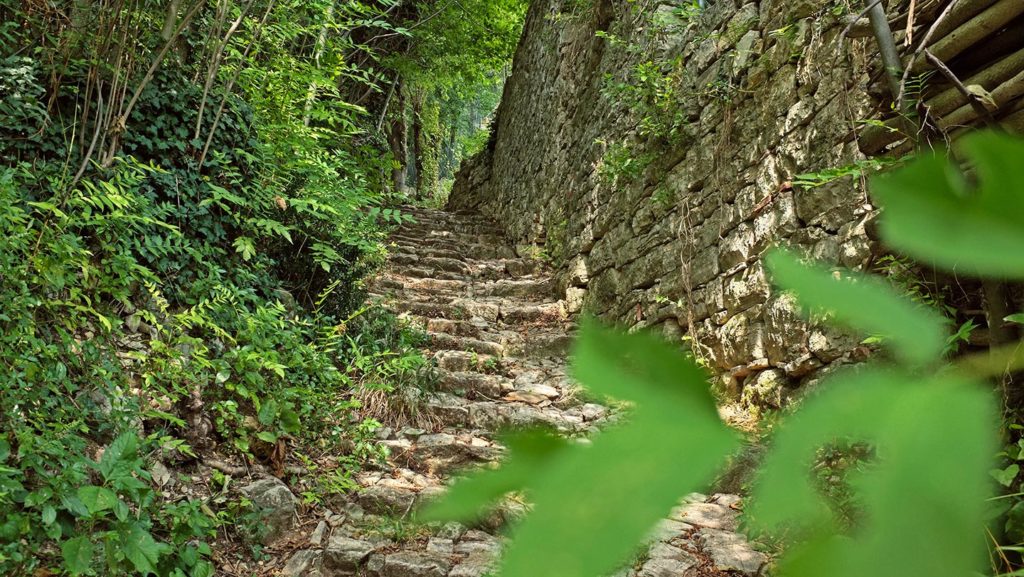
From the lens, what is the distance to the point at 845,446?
0.52 feet

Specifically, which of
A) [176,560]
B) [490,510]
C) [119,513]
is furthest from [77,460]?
[490,510]

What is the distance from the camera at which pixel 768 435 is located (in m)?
0.16

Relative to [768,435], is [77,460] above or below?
below

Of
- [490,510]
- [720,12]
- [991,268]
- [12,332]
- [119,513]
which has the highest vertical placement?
[720,12]

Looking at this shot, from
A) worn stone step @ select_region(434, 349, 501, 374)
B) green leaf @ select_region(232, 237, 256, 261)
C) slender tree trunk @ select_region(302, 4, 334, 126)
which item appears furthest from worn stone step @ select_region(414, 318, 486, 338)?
slender tree trunk @ select_region(302, 4, 334, 126)

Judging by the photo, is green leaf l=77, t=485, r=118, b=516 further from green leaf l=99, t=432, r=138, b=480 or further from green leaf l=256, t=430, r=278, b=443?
green leaf l=256, t=430, r=278, b=443

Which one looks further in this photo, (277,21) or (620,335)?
(277,21)

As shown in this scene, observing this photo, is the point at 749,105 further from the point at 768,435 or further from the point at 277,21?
the point at 277,21

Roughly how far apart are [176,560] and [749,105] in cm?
287

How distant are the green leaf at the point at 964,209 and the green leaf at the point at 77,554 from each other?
5.56ft

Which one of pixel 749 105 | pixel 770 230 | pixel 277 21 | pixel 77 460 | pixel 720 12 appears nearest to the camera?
pixel 77 460

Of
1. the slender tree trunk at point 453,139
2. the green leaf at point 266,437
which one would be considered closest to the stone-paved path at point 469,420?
the green leaf at point 266,437

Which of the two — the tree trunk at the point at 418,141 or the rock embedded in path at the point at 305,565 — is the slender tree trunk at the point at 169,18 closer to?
the rock embedded in path at the point at 305,565

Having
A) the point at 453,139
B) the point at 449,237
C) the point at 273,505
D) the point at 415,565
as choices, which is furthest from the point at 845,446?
the point at 453,139
